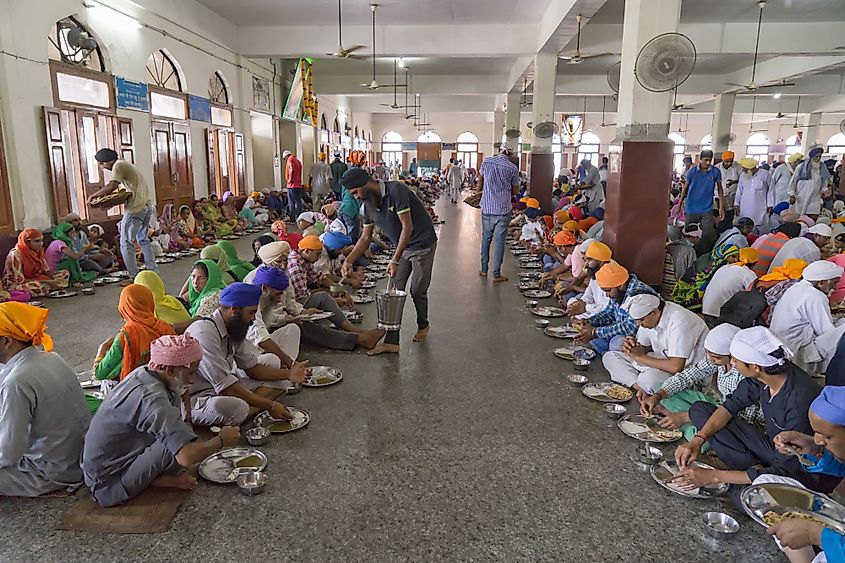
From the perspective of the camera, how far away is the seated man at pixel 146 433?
6.72ft

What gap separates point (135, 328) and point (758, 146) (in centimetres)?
3034

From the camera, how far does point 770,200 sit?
8.51m

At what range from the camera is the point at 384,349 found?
13.4 feet

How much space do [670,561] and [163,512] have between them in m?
1.86

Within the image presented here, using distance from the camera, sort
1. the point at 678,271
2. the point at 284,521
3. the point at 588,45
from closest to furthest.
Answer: the point at 284,521 → the point at 678,271 → the point at 588,45

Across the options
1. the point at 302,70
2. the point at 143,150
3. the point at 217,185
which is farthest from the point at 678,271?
the point at 302,70

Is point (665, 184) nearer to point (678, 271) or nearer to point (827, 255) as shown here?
point (678, 271)

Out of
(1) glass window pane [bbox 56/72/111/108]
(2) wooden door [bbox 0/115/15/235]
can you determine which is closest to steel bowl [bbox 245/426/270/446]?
(2) wooden door [bbox 0/115/15/235]

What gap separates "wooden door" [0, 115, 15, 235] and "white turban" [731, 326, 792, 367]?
263 inches

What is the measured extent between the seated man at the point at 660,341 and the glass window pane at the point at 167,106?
799 cm

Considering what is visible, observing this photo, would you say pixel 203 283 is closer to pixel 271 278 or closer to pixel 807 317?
pixel 271 278

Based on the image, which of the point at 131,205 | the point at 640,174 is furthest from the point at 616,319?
the point at 131,205

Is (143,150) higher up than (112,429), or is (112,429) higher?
(143,150)

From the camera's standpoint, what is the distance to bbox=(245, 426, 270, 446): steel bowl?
2770mm
